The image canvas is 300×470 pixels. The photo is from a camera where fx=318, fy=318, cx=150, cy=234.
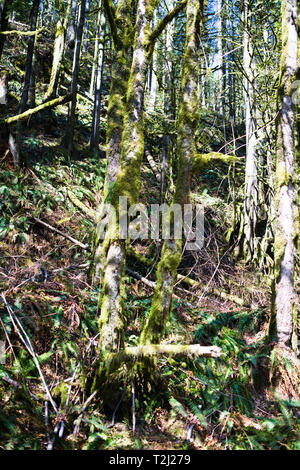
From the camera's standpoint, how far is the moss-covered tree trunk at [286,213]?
4289 mm

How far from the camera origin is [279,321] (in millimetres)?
4305

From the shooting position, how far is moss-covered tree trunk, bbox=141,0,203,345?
359 centimetres

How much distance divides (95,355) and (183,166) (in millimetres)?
2438

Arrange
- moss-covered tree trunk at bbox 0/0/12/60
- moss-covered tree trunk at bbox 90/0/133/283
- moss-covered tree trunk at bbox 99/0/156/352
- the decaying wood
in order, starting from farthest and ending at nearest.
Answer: the decaying wood → moss-covered tree trunk at bbox 0/0/12/60 → moss-covered tree trunk at bbox 90/0/133/283 → moss-covered tree trunk at bbox 99/0/156/352

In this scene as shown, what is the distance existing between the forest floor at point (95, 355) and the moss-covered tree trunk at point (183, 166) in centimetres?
62

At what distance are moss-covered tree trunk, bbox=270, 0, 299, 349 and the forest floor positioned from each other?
0.47 meters

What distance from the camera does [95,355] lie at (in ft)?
12.1

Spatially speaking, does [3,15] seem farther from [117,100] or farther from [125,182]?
[125,182]

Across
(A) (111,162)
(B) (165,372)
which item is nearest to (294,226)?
(B) (165,372)

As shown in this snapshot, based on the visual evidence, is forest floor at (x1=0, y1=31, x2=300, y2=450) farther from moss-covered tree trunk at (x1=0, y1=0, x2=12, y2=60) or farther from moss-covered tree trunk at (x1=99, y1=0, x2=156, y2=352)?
moss-covered tree trunk at (x1=0, y1=0, x2=12, y2=60)

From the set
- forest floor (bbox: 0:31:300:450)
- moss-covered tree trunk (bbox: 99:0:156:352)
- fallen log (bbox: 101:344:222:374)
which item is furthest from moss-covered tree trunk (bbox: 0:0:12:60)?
fallen log (bbox: 101:344:222:374)

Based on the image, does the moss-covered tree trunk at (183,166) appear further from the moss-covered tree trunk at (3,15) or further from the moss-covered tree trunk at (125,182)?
the moss-covered tree trunk at (3,15)

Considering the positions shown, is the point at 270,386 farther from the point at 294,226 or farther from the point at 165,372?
the point at 294,226

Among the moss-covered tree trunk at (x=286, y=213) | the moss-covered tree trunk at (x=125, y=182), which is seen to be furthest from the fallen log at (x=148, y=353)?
the moss-covered tree trunk at (x=286, y=213)
